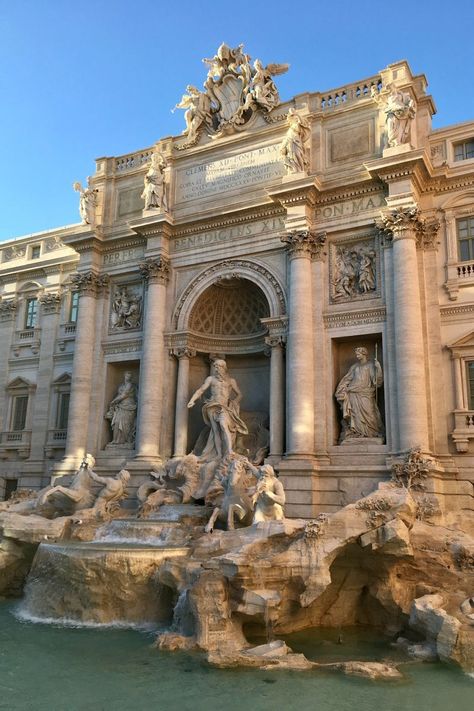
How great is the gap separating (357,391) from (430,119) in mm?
8475

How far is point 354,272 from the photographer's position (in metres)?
17.9

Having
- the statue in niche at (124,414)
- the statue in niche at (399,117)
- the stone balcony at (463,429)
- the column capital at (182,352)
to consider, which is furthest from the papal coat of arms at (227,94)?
the stone balcony at (463,429)

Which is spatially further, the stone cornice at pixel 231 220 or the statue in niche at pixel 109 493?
the stone cornice at pixel 231 220

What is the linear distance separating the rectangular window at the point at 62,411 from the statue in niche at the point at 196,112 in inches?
413

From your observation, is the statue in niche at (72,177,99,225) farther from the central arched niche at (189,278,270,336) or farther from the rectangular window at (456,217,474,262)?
the rectangular window at (456,217,474,262)

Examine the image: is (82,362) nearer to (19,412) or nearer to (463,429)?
(19,412)

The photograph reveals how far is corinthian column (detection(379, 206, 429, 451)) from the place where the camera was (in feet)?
51.4

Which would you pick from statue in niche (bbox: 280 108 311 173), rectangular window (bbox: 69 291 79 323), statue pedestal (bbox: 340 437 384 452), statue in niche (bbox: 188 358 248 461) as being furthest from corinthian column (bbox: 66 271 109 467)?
statue pedestal (bbox: 340 437 384 452)

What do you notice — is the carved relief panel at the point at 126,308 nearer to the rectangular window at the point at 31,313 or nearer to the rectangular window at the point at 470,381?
the rectangular window at the point at 31,313

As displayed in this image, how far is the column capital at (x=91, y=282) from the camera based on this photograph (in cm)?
2211

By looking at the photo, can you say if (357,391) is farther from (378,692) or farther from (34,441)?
(34,441)

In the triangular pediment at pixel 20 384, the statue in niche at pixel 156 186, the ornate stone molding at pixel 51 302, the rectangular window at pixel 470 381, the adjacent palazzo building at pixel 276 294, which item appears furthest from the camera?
the ornate stone molding at pixel 51 302

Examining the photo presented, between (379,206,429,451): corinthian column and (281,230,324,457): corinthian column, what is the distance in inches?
93.7

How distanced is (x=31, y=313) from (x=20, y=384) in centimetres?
315
